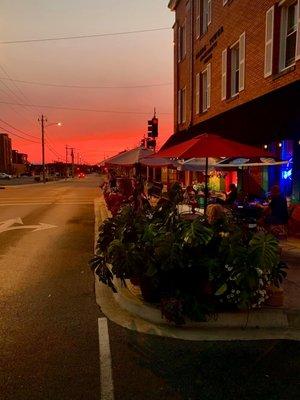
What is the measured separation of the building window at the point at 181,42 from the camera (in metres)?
23.3

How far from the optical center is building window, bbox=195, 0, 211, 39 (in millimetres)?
18609

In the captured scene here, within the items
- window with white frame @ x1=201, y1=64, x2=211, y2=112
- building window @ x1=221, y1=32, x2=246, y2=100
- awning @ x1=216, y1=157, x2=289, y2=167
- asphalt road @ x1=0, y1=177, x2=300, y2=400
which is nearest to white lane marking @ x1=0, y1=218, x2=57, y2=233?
awning @ x1=216, y1=157, x2=289, y2=167

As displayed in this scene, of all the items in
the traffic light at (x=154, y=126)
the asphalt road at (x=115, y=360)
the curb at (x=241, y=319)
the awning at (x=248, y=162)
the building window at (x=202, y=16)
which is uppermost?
the building window at (x=202, y=16)

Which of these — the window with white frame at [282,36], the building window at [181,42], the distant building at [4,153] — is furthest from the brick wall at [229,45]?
the distant building at [4,153]

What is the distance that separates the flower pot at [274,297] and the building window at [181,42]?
20379 mm

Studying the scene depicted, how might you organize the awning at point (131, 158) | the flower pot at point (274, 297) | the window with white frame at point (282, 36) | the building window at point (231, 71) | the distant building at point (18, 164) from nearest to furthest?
the flower pot at point (274, 297) < the window with white frame at point (282, 36) < the awning at point (131, 158) < the building window at point (231, 71) < the distant building at point (18, 164)

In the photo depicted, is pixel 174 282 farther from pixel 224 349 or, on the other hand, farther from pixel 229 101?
pixel 229 101

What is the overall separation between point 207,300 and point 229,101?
1207 centimetres

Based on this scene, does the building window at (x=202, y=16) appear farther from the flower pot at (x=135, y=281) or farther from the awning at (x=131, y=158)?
the flower pot at (x=135, y=281)

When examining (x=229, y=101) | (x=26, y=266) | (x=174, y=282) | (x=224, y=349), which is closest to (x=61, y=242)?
(x=26, y=266)

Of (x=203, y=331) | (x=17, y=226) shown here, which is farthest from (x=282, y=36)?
(x=17, y=226)

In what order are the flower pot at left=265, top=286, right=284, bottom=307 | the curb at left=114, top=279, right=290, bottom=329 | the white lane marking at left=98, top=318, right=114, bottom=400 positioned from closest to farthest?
the white lane marking at left=98, top=318, right=114, bottom=400, the curb at left=114, top=279, right=290, bottom=329, the flower pot at left=265, top=286, right=284, bottom=307

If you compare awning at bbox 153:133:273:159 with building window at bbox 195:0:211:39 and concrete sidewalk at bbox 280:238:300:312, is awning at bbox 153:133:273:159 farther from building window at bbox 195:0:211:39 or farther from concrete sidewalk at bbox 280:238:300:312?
building window at bbox 195:0:211:39

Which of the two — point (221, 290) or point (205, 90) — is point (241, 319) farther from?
point (205, 90)
